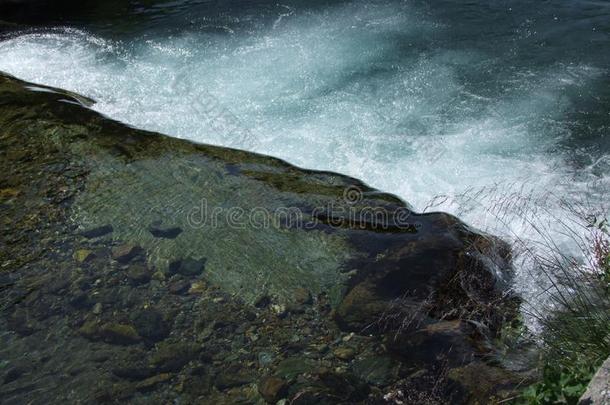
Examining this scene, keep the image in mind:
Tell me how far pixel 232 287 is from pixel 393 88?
11.8ft

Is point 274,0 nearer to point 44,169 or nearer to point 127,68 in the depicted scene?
point 127,68

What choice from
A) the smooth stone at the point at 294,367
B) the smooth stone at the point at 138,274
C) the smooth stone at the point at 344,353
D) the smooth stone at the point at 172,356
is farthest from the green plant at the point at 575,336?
the smooth stone at the point at 138,274

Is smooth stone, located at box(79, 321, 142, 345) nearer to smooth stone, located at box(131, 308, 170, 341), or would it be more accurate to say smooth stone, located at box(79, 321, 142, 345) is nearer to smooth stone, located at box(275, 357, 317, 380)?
smooth stone, located at box(131, 308, 170, 341)

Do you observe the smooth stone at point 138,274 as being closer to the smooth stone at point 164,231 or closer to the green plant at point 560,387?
the smooth stone at point 164,231

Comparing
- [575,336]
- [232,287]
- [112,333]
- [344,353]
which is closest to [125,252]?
[112,333]

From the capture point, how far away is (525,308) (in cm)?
436

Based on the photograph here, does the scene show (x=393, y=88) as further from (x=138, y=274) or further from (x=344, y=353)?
(x=344, y=353)

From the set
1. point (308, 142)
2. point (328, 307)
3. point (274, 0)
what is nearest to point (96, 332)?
point (328, 307)

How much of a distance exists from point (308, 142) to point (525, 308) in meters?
3.13

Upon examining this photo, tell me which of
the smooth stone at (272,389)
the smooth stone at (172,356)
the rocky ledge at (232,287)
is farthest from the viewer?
the smooth stone at (172,356)

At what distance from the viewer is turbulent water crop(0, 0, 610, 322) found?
19.5 ft
